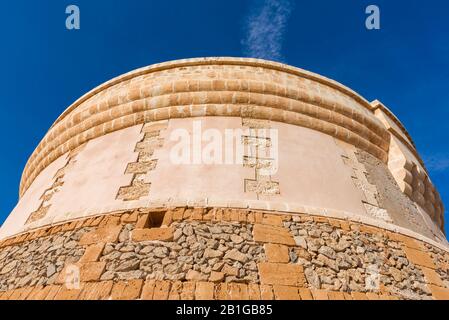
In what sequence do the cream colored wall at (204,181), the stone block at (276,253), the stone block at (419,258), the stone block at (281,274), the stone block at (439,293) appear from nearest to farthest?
the stone block at (281,274)
the stone block at (276,253)
the stone block at (439,293)
the stone block at (419,258)
the cream colored wall at (204,181)

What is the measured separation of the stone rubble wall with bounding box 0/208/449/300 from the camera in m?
2.89

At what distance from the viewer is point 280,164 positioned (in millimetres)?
4375

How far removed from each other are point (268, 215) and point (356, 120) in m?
3.10

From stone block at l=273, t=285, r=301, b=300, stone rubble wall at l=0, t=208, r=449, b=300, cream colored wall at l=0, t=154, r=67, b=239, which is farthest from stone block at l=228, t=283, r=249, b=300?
cream colored wall at l=0, t=154, r=67, b=239

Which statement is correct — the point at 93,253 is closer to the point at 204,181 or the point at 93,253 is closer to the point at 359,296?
Answer: the point at 204,181

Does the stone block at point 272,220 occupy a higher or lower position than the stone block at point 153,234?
higher

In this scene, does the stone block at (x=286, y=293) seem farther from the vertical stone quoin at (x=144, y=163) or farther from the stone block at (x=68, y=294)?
the vertical stone quoin at (x=144, y=163)

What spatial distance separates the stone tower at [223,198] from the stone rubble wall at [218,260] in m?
0.01

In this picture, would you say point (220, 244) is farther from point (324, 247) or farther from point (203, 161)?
point (203, 161)

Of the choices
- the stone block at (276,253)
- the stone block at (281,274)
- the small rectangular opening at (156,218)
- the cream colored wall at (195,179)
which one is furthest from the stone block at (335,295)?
the small rectangular opening at (156,218)

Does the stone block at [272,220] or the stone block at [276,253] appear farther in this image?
the stone block at [272,220]

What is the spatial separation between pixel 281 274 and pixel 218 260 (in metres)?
0.59

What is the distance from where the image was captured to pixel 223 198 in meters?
3.79

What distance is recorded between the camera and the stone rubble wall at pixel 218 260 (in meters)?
2.89
